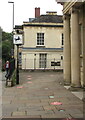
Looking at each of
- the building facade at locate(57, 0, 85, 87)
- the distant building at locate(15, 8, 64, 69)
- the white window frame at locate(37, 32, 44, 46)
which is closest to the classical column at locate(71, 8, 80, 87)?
the building facade at locate(57, 0, 85, 87)

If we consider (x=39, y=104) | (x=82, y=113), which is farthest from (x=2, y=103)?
(x=82, y=113)

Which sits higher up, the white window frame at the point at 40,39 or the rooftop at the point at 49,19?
the rooftop at the point at 49,19

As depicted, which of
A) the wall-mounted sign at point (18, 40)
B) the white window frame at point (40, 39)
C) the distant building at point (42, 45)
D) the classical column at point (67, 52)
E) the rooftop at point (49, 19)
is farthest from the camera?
the rooftop at point (49, 19)

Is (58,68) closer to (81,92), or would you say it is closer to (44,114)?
(81,92)

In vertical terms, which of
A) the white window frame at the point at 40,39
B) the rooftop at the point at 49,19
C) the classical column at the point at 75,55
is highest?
the rooftop at the point at 49,19

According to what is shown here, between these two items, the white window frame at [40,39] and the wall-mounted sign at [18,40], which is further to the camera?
the white window frame at [40,39]

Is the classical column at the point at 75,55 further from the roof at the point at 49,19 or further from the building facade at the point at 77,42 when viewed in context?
the roof at the point at 49,19

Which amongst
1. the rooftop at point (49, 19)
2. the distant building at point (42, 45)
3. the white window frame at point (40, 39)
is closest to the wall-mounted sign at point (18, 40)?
the distant building at point (42, 45)

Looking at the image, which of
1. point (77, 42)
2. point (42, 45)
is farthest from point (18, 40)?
point (42, 45)

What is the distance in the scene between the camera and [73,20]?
13391 mm

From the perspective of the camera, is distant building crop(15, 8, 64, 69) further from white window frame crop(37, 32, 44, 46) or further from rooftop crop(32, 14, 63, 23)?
rooftop crop(32, 14, 63, 23)

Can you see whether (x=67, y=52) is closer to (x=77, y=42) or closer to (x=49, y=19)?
(x=77, y=42)

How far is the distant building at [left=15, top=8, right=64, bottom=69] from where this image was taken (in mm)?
29469

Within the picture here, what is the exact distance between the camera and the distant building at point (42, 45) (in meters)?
29.5
